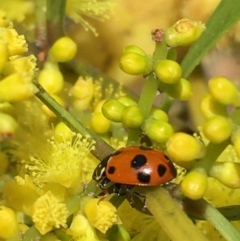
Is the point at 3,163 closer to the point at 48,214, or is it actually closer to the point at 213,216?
the point at 48,214

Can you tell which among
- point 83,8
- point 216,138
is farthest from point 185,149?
point 83,8

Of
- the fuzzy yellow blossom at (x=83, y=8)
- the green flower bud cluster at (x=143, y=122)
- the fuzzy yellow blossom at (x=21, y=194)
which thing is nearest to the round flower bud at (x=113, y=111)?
the green flower bud cluster at (x=143, y=122)

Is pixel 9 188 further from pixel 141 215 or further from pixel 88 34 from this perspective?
pixel 88 34

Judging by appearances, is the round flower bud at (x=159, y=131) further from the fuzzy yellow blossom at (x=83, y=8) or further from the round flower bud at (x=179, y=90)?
the fuzzy yellow blossom at (x=83, y=8)

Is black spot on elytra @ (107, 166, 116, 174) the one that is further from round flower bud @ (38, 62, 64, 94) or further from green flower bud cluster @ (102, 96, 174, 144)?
round flower bud @ (38, 62, 64, 94)

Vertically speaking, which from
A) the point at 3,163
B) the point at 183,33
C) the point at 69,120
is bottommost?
the point at 3,163

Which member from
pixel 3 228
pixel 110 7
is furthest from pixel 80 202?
pixel 110 7
